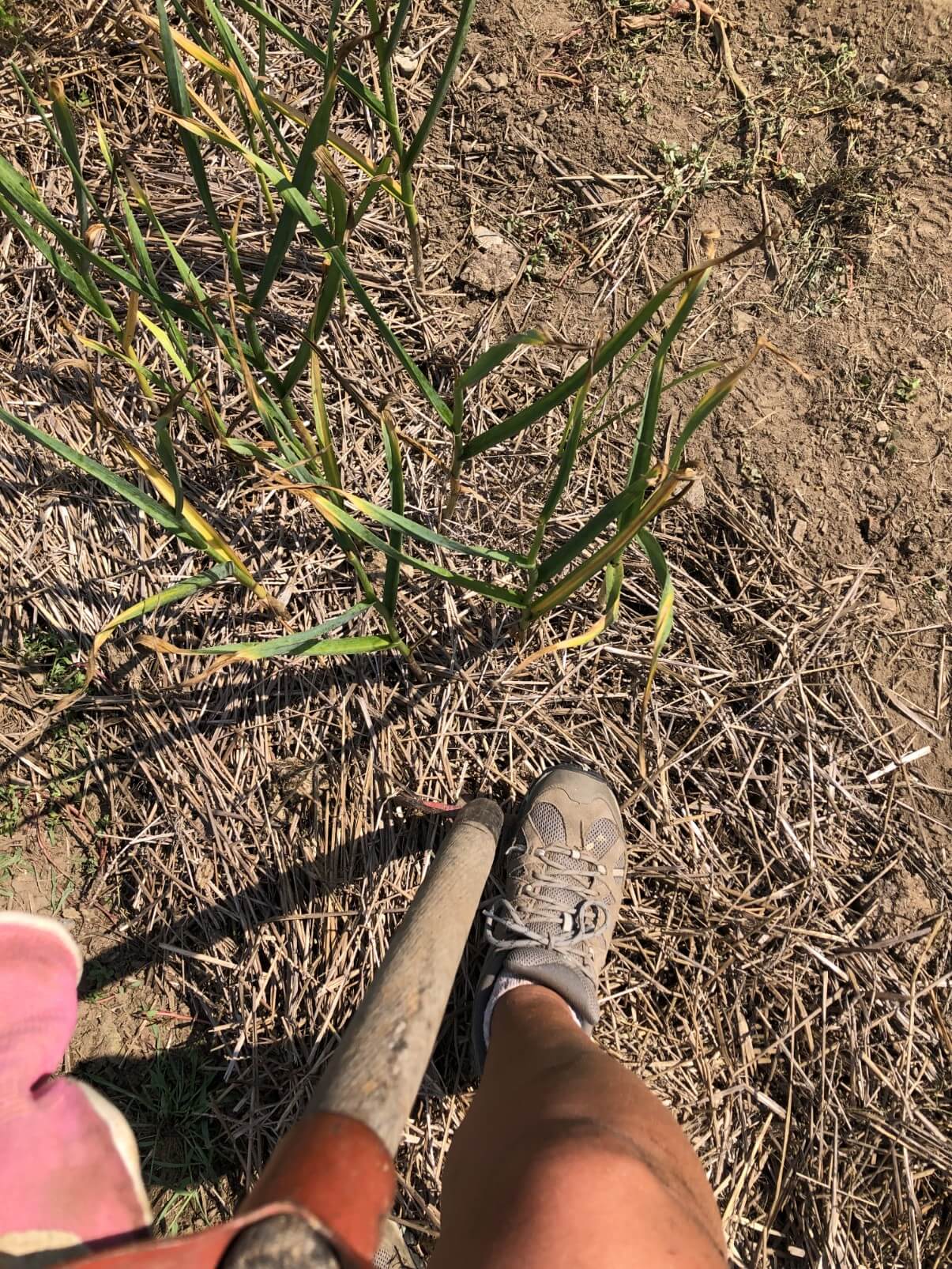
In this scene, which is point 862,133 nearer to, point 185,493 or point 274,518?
point 274,518

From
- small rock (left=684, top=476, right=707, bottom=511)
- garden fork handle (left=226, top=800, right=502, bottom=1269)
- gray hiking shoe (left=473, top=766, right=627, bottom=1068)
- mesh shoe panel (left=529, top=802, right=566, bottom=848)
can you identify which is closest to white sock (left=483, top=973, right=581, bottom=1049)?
gray hiking shoe (left=473, top=766, right=627, bottom=1068)

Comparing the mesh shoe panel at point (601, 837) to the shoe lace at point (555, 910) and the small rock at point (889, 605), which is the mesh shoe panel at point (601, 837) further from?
the small rock at point (889, 605)

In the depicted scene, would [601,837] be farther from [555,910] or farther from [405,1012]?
[405,1012]

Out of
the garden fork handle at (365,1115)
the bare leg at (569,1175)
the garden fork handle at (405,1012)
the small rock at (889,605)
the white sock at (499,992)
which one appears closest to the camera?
the garden fork handle at (365,1115)

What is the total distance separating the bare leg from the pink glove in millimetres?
418

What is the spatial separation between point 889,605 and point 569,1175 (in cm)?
107

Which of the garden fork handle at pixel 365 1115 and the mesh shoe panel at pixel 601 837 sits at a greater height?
the garden fork handle at pixel 365 1115

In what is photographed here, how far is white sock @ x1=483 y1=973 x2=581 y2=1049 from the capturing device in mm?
1357

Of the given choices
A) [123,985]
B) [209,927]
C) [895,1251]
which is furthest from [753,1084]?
[123,985]

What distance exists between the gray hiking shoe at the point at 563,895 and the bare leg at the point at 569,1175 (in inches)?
4.7

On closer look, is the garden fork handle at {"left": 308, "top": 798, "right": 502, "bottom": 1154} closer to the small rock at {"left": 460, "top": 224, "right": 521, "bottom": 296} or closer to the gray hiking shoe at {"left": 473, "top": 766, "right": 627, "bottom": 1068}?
the gray hiking shoe at {"left": 473, "top": 766, "right": 627, "bottom": 1068}

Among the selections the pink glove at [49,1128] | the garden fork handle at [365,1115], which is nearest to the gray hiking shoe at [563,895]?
the garden fork handle at [365,1115]

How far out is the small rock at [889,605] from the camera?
1478 mm

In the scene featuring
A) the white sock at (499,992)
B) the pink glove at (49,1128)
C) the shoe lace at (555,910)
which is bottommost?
the white sock at (499,992)
